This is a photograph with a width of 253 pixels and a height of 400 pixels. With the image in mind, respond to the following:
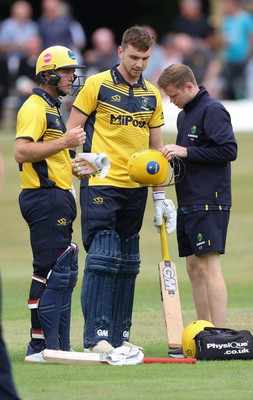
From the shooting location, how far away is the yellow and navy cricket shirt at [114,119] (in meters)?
9.76

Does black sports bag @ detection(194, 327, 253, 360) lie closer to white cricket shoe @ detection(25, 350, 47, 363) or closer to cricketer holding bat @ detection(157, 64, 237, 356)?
cricketer holding bat @ detection(157, 64, 237, 356)

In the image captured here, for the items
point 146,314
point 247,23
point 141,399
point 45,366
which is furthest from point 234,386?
point 247,23

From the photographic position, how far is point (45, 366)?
9.09 m

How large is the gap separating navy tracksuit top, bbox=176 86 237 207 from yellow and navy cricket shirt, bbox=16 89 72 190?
3.44 ft

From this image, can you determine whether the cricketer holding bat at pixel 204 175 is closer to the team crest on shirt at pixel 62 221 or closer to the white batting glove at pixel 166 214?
the white batting glove at pixel 166 214

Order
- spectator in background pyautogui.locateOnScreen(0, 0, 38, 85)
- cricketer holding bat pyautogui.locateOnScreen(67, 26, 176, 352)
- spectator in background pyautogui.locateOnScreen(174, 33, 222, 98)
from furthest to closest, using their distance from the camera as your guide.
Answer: spectator in background pyautogui.locateOnScreen(0, 0, 38, 85) → spectator in background pyautogui.locateOnScreen(174, 33, 222, 98) → cricketer holding bat pyautogui.locateOnScreen(67, 26, 176, 352)

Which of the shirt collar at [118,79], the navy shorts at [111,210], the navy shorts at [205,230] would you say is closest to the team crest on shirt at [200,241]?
the navy shorts at [205,230]

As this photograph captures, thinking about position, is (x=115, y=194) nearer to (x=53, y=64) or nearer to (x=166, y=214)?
(x=166, y=214)

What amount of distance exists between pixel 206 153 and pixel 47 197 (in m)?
1.37

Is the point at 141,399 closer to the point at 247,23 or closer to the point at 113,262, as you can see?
the point at 113,262

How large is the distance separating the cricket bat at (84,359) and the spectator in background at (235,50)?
63.3 ft

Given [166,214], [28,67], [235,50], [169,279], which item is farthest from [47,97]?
[235,50]

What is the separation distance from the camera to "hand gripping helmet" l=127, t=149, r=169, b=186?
952cm

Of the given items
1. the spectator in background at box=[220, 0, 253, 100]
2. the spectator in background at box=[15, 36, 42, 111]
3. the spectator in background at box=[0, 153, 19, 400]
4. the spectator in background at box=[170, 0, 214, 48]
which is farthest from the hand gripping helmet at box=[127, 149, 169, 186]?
the spectator in background at box=[170, 0, 214, 48]
